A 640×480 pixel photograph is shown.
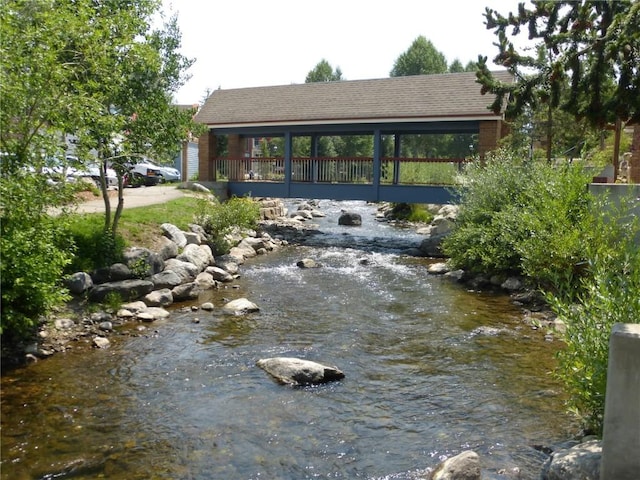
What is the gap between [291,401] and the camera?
711 centimetres

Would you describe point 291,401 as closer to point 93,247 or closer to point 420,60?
point 93,247

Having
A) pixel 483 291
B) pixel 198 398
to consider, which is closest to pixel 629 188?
pixel 483 291

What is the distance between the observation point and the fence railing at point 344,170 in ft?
67.3

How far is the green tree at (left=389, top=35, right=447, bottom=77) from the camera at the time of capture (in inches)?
2431

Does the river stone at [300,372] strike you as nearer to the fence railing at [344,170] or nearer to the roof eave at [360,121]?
the fence railing at [344,170]

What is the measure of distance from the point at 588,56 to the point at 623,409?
621cm

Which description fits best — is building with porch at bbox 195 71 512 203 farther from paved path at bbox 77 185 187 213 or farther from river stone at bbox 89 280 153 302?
river stone at bbox 89 280 153 302

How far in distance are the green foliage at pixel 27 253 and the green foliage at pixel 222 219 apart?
8.29 m

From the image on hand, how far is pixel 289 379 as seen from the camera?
771 cm

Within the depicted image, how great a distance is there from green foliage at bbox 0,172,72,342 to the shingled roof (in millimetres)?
15093

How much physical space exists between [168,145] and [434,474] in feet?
30.2

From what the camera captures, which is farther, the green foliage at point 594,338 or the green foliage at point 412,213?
the green foliage at point 412,213

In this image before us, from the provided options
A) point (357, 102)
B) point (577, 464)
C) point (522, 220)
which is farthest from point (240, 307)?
point (357, 102)

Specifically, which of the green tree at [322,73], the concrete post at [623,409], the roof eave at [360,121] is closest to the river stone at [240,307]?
the concrete post at [623,409]
